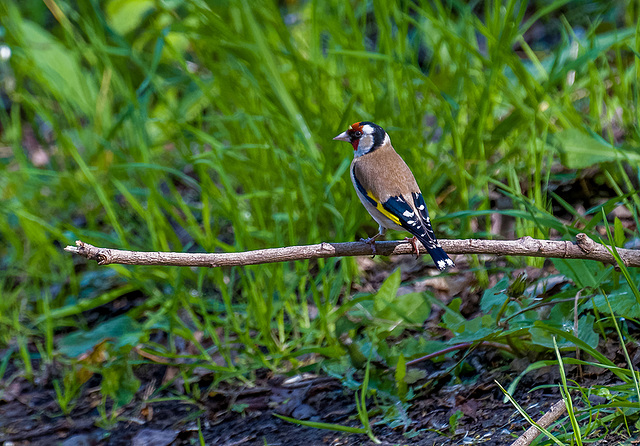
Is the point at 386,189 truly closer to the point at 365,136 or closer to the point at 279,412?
the point at 365,136

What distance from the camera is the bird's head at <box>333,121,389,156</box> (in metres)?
3.26

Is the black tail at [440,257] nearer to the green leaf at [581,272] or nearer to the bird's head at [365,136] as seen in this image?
the green leaf at [581,272]

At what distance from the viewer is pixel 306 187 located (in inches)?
142

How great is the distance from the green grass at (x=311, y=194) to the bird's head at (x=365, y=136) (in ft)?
0.30

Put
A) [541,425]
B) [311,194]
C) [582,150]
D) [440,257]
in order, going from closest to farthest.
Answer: [541,425]
[440,257]
[582,150]
[311,194]

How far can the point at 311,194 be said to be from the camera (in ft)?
11.9

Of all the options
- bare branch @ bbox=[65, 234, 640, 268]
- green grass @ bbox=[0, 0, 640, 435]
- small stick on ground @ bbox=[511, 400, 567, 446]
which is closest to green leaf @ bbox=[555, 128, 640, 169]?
green grass @ bbox=[0, 0, 640, 435]

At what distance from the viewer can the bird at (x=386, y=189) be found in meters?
2.53

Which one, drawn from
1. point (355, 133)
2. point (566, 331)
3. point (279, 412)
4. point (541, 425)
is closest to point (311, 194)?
point (355, 133)

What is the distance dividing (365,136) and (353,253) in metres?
1.21

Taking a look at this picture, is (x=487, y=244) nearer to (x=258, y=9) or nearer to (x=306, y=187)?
(x=306, y=187)

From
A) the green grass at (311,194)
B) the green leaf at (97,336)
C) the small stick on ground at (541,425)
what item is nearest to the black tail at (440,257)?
the green grass at (311,194)

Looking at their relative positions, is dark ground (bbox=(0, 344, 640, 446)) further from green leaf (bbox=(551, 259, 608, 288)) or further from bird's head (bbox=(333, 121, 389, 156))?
bird's head (bbox=(333, 121, 389, 156))

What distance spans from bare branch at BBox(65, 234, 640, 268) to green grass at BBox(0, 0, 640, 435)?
26 cm
